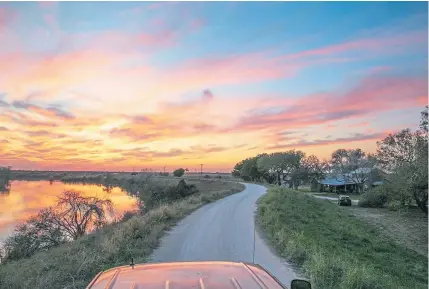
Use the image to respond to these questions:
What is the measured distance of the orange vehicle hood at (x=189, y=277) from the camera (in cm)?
252

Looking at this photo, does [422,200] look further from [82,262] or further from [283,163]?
[283,163]

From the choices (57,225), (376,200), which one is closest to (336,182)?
(376,200)

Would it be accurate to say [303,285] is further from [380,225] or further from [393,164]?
[393,164]

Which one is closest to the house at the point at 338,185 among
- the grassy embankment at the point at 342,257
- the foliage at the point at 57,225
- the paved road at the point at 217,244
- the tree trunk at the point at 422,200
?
the tree trunk at the point at 422,200

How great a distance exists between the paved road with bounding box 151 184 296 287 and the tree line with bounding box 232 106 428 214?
72.9 ft

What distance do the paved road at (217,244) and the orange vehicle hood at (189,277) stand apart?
669 centimetres

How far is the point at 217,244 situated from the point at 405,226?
2811 centimetres

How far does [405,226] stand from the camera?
3553 cm

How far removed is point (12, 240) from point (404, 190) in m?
37.9

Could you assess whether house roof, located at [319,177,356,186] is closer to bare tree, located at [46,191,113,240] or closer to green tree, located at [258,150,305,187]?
green tree, located at [258,150,305,187]

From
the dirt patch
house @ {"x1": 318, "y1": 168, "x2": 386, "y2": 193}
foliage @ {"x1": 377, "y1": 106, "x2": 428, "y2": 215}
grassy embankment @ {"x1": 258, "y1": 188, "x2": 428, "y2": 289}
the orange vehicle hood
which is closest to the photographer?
the orange vehicle hood

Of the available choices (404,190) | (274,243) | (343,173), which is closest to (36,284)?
(274,243)

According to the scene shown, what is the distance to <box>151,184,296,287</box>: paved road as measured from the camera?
11461mm

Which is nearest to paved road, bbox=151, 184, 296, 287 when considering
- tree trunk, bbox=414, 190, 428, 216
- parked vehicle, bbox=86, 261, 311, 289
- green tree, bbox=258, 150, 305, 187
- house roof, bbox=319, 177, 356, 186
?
parked vehicle, bbox=86, 261, 311, 289
